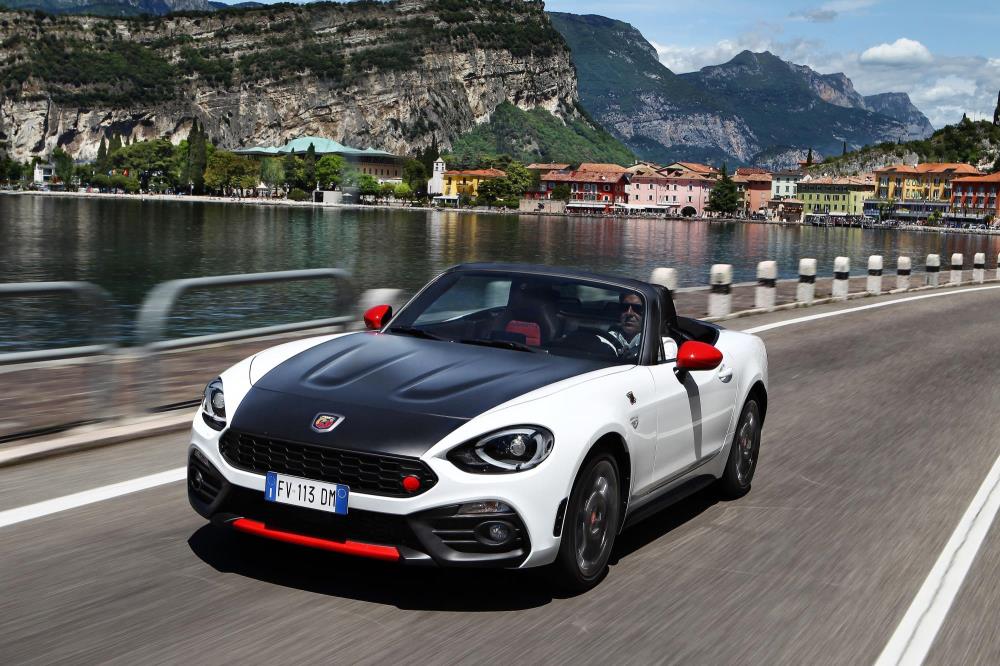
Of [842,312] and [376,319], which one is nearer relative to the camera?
[376,319]

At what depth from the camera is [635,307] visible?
5.86 m

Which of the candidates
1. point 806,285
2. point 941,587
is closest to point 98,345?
point 941,587

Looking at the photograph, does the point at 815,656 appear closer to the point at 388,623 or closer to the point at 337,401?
the point at 388,623

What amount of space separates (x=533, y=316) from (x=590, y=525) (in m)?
1.24

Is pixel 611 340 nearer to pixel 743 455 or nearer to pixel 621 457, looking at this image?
pixel 621 457

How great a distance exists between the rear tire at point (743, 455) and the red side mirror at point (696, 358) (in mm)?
1197

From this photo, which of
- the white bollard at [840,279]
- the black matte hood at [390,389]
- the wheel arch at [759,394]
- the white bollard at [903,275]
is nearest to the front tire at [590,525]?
the black matte hood at [390,389]

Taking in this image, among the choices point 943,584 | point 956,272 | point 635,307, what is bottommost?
point 943,584

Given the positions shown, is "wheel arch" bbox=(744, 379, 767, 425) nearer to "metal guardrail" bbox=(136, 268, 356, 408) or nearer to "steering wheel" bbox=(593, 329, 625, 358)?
"steering wheel" bbox=(593, 329, 625, 358)

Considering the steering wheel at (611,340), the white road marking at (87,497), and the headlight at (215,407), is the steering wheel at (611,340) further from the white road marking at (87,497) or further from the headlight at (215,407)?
the white road marking at (87,497)

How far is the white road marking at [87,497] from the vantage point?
5754 mm

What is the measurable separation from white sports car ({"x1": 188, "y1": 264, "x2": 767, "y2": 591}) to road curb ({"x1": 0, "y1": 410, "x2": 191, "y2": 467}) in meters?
2.47

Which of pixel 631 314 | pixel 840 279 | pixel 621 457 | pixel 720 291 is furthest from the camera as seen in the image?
pixel 840 279

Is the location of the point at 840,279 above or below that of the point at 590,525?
above
